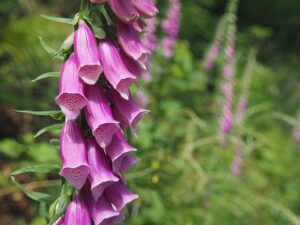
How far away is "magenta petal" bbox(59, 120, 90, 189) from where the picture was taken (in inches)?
45.4

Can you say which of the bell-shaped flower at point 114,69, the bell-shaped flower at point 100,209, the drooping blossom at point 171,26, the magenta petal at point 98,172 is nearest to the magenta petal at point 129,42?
the bell-shaped flower at point 114,69

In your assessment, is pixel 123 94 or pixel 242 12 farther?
pixel 242 12

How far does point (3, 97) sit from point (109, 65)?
7.51 feet

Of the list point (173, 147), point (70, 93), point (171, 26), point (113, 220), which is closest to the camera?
point (70, 93)

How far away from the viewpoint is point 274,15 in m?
9.82

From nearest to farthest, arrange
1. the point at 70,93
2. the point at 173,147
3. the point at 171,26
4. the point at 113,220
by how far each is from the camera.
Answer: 1. the point at 70,93
2. the point at 113,220
3. the point at 173,147
4. the point at 171,26

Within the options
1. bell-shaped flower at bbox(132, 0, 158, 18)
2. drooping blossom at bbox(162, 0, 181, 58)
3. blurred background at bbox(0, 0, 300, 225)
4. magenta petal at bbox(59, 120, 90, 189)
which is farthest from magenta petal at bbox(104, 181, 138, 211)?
drooping blossom at bbox(162, 0, 181, 58)

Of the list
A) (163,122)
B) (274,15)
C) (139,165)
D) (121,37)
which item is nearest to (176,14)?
(163,122)

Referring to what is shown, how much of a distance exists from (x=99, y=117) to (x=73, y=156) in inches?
4.4

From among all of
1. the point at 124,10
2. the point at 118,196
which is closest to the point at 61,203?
the point at 118,196

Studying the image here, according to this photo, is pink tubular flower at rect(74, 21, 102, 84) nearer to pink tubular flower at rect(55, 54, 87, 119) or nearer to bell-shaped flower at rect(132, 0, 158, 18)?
pink tubular flower at rect(55, 54, 87, 119)

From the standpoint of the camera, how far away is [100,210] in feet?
4.00

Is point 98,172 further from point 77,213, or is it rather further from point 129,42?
point 129,42

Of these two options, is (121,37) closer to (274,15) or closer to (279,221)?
(279,221)
